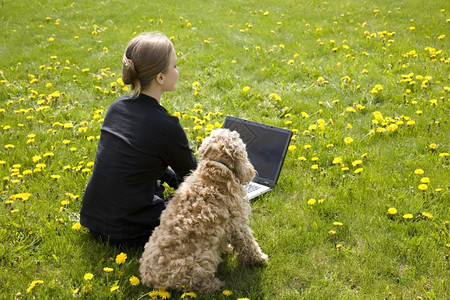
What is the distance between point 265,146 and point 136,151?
1782mm

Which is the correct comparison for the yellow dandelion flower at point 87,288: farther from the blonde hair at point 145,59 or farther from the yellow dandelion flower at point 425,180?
the yellow dandelion flower at point 425,180

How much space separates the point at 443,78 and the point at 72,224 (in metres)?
5.68

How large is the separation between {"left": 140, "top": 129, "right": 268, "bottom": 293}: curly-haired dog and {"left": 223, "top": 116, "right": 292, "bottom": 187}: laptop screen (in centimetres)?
123

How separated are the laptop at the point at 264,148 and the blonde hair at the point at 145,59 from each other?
1.53 m

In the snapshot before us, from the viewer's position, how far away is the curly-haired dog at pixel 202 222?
2.92 metres

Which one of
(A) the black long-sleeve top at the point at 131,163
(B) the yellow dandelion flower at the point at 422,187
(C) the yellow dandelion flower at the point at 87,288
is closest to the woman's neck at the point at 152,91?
(A) the black long-sleeve top at the point at 131,163

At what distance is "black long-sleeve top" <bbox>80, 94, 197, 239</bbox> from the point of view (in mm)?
3258

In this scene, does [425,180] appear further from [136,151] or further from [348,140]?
[136,151]

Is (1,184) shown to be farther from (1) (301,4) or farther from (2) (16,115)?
(1) (301,4)

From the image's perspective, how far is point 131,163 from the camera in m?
3.26

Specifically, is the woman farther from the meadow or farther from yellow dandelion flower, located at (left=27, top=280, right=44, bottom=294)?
yellow dandelion flower, located at (left=27, top=280, right=44, bottom=294)

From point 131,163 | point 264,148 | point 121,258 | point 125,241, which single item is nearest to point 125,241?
point 125,241

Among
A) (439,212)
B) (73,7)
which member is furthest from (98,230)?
(73,7)

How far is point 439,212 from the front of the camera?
3.90 m
